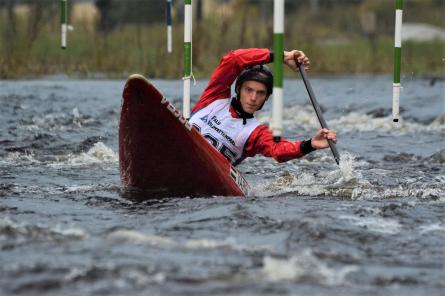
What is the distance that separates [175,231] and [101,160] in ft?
14.1

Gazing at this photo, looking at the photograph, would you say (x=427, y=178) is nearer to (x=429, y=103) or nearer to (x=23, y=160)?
(x=23, y=160)

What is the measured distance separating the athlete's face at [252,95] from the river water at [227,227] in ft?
2.42

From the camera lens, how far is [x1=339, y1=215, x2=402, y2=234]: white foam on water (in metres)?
7.01

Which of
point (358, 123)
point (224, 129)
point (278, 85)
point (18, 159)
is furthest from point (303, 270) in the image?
point (358, 123)

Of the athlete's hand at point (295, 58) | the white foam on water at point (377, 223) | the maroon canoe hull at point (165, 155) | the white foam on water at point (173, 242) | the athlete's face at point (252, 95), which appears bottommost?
the white foam on water at point (377, 223)

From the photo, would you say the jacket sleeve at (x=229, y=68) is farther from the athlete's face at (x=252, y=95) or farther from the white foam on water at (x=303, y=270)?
the white foam on water at (x=303, y=270)

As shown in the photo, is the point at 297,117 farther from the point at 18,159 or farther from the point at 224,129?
the point at 224,129

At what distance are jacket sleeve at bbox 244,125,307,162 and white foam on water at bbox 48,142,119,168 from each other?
248 cm

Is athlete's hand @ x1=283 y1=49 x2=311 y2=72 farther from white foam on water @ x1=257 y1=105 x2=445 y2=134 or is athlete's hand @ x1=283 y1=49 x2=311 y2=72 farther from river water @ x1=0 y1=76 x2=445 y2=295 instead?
white foam on water @ x1=257 y1=105 x2=445 y2=134

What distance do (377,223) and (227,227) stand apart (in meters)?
1.06

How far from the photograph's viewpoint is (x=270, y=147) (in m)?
8.25

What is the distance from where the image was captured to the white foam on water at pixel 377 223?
7012 mm

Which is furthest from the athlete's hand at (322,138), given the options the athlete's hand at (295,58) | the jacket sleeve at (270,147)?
the athlete's hand at (295,58)

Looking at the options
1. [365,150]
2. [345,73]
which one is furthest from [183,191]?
[345,73]
